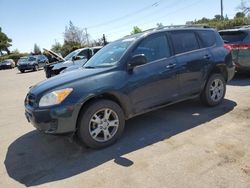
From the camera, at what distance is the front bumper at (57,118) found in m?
4.13

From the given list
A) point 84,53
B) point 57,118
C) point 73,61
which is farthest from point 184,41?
point 84,53

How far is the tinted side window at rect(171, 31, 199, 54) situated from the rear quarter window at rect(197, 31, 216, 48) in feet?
0.66

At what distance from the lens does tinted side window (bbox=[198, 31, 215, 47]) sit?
19.8ft

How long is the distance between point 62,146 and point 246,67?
6555 mm

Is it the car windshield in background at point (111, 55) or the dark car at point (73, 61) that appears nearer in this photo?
the car windshield in background at point (111, 55)

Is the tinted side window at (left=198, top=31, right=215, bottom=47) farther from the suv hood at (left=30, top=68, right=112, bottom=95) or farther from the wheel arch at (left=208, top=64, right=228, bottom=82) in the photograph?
the suv hood at (left=30, top=68, right=112, bottom=95)

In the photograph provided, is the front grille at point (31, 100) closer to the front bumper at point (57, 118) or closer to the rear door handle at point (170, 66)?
the front bumper at point (57, 118)

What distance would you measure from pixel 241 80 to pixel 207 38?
346 cm

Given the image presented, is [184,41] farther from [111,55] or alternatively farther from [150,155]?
[150,155]

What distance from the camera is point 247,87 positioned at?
309 inches

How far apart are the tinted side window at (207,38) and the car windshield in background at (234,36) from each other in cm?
322

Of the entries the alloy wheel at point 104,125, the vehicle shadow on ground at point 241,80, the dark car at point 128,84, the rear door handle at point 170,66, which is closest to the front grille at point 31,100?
the dark car at point 128,84

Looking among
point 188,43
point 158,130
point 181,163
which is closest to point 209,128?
point 158,130

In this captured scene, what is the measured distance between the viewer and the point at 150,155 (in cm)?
409
